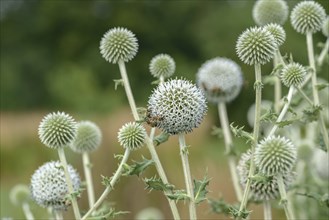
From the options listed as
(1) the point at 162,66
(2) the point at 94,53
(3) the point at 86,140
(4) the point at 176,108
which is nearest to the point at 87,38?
(2) the point at 94,53

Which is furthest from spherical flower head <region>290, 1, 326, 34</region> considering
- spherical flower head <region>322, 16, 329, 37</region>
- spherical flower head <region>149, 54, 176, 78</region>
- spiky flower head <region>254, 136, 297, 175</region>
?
spiky flower head <region>254, 136, 297, 175</region>

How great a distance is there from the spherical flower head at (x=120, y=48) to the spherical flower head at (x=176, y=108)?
57 centimetres

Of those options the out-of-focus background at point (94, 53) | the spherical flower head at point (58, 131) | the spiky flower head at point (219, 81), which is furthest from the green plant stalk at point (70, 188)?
the out-of-focus background at point (94, 53)

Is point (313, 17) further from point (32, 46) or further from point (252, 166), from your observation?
point (32, 46)

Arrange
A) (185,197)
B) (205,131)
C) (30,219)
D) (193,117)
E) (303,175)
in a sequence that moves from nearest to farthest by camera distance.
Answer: (185,197) → (193,117) → (30,219) → (303,175) → (205,131)

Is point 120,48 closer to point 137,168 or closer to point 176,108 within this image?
point 176,108

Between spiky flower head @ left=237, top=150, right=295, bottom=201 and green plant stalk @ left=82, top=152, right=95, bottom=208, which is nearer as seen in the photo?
spiky flower head @ left=237, top=150, right=295, bottom=201

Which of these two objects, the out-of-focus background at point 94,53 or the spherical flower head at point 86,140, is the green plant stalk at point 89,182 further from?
the out-of-focus background at point 94,53

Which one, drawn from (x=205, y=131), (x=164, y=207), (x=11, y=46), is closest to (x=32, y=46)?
(x=11, y=46)

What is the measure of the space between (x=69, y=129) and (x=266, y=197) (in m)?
1.02

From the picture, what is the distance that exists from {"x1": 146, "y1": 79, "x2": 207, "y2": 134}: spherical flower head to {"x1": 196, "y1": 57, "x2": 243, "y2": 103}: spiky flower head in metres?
1.37

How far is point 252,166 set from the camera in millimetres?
2643

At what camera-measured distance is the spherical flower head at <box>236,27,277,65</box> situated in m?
2.87

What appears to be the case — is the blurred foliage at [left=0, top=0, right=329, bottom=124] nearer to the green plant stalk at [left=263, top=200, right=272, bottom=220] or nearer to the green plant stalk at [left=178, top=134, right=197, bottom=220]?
the green plant stalk at [left=263, top=200, right=272, bottom=220]
